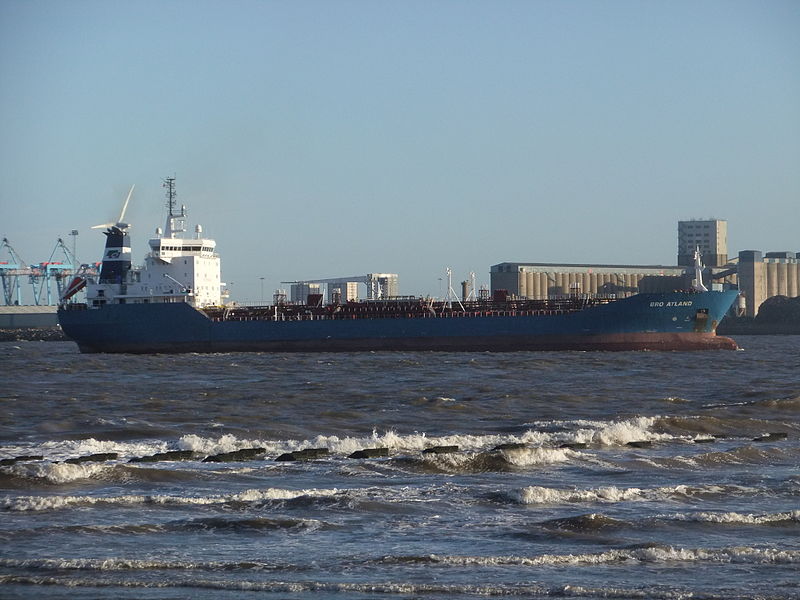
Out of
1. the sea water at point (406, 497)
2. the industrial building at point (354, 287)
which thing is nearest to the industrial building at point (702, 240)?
the industrial building at point (354, 287)

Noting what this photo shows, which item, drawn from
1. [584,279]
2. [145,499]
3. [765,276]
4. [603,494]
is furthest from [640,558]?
[765,276]

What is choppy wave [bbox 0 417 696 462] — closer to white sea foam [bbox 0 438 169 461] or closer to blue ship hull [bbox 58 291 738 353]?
white sea foam [bbox 0 438 169 461]

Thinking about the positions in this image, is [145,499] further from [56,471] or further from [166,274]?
[166,274]

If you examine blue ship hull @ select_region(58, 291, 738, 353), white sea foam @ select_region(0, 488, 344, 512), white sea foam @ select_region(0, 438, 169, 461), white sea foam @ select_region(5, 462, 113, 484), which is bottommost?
white sea foam @ select_region(0, 438, 169, 461)

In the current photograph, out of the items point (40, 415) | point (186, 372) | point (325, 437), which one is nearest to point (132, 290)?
point (186, 372)

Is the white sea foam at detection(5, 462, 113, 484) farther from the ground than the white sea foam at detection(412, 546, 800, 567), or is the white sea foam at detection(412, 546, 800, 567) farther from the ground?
Answer: the white sea foam at detection(5, 462, 113, 484)

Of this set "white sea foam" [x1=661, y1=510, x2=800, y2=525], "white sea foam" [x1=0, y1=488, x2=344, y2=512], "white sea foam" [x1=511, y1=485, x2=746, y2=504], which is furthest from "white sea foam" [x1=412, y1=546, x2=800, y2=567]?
"white sea foam" [x1=0, y1=488, x2=344, y2=512]
